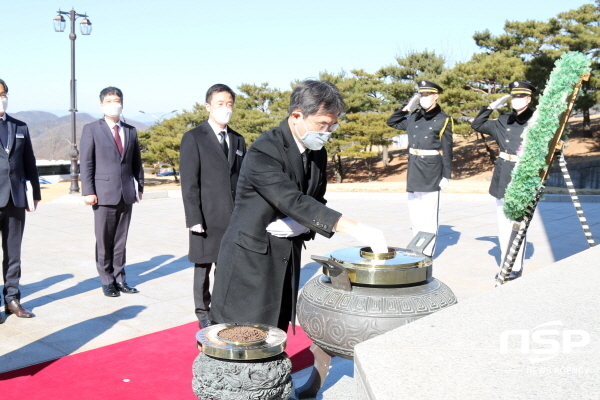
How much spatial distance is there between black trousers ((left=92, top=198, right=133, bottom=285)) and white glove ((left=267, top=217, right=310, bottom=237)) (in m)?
2.99

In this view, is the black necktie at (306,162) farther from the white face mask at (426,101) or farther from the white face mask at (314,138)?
the white face mask at (426,101)

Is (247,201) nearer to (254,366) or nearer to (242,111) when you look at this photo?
(254,366)

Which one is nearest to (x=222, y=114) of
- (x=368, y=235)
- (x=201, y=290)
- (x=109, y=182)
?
(x=201, y=290)

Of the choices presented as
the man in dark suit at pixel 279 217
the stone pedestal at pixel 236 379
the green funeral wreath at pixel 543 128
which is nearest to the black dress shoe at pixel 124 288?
the man in dark suit at pixel 279 217

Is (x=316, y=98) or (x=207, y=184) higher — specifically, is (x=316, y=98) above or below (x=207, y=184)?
above

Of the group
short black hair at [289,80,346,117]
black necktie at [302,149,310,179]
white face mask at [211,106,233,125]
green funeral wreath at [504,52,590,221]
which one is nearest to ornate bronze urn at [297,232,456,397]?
black necktie at [302,149,310,179]

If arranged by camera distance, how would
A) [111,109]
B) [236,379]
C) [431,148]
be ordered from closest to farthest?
[236,379] < [111,109] < [431,148]

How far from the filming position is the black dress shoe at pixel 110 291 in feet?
17.5

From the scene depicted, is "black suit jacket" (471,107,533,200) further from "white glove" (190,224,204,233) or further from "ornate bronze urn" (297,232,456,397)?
"ornate bronze urn" (297,232,456,397)

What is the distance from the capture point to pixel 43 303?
16.9 ft

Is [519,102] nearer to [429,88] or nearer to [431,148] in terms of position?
[429,88]

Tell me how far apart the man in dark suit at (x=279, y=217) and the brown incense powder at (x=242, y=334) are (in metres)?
0.41

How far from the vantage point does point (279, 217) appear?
108 inches

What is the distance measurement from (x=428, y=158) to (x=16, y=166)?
4235mm
